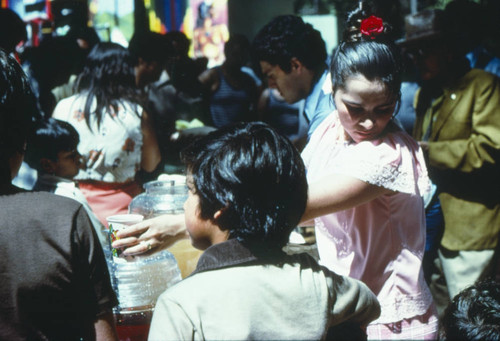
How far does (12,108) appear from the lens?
4.65ft

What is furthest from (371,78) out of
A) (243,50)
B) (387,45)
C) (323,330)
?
(243,50)

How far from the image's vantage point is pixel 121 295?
213 centimetres

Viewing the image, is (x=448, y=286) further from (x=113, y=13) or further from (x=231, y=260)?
(x=113, y=13)

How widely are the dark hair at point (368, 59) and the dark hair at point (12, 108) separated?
961 millimetres

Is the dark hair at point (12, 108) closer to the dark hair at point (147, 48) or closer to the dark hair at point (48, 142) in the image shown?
the dark hair at point (48, 142)

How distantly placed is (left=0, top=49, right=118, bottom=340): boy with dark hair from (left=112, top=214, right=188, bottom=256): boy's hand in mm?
239

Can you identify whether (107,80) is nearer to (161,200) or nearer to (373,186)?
(161,200)

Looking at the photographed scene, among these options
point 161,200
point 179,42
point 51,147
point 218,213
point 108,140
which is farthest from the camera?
point 179,42

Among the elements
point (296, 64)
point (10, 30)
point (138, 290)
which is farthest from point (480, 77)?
point (10, 30)

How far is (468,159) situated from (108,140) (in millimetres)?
2094

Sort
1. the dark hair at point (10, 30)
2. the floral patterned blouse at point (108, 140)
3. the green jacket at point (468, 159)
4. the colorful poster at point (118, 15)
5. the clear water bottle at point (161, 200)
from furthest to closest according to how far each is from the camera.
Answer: the colorful poster at point (118, 15), the dark hair at point (10, 30), the floral patterned blouse at point (108, 140), the green jacket at point (468, 159), the clear water bottle at point (161, 200)

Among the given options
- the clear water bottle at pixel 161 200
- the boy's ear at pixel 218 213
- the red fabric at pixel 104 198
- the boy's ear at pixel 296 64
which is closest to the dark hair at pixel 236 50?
the red fabric at pixel 104 198

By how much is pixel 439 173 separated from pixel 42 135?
2.31 m

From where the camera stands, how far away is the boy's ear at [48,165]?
9.97ft
